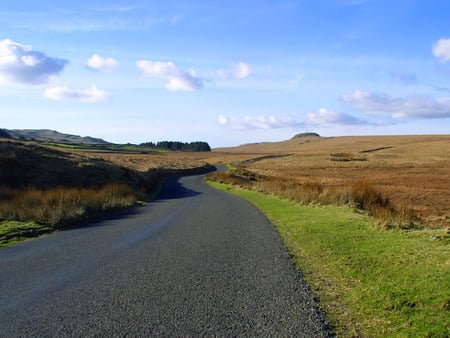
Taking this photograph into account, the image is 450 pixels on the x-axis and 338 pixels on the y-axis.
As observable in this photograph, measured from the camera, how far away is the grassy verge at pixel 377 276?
5824 millimetres

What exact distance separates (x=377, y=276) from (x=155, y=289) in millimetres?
3966

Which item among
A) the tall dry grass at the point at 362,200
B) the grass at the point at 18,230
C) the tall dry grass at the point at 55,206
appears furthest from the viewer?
the tall dry grass at the point at 55,206

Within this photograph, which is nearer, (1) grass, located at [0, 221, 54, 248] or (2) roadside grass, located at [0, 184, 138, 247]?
(1) grass, located at [0, 221, 54, 248]

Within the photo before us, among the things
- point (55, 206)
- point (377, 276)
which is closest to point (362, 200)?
point (377, 276)

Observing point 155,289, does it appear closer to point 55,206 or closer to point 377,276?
point 377,276

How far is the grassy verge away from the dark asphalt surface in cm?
45

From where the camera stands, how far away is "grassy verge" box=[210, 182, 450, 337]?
5824 mm

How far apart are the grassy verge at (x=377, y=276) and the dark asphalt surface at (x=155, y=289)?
0.45 m

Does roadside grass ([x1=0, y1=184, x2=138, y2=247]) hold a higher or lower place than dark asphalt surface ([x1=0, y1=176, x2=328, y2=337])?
lower

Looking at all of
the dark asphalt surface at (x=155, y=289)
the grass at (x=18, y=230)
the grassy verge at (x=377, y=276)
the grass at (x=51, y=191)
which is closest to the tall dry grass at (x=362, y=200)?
the grassy verge at (x=377, y=276)

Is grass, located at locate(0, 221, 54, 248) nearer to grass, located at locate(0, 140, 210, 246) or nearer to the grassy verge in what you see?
grass, located at locate(0, 140, 210, 246)

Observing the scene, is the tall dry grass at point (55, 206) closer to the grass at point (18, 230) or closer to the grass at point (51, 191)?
the grass at point (51, 191)

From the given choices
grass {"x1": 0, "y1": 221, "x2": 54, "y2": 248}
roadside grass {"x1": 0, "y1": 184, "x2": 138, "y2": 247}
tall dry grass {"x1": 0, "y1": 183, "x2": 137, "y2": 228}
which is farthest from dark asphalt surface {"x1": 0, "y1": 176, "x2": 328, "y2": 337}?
tall dry grass {"x1": 0, "y1": 183, "x2": 137, "y2": 228}

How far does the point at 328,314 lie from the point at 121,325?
9.32 ft
